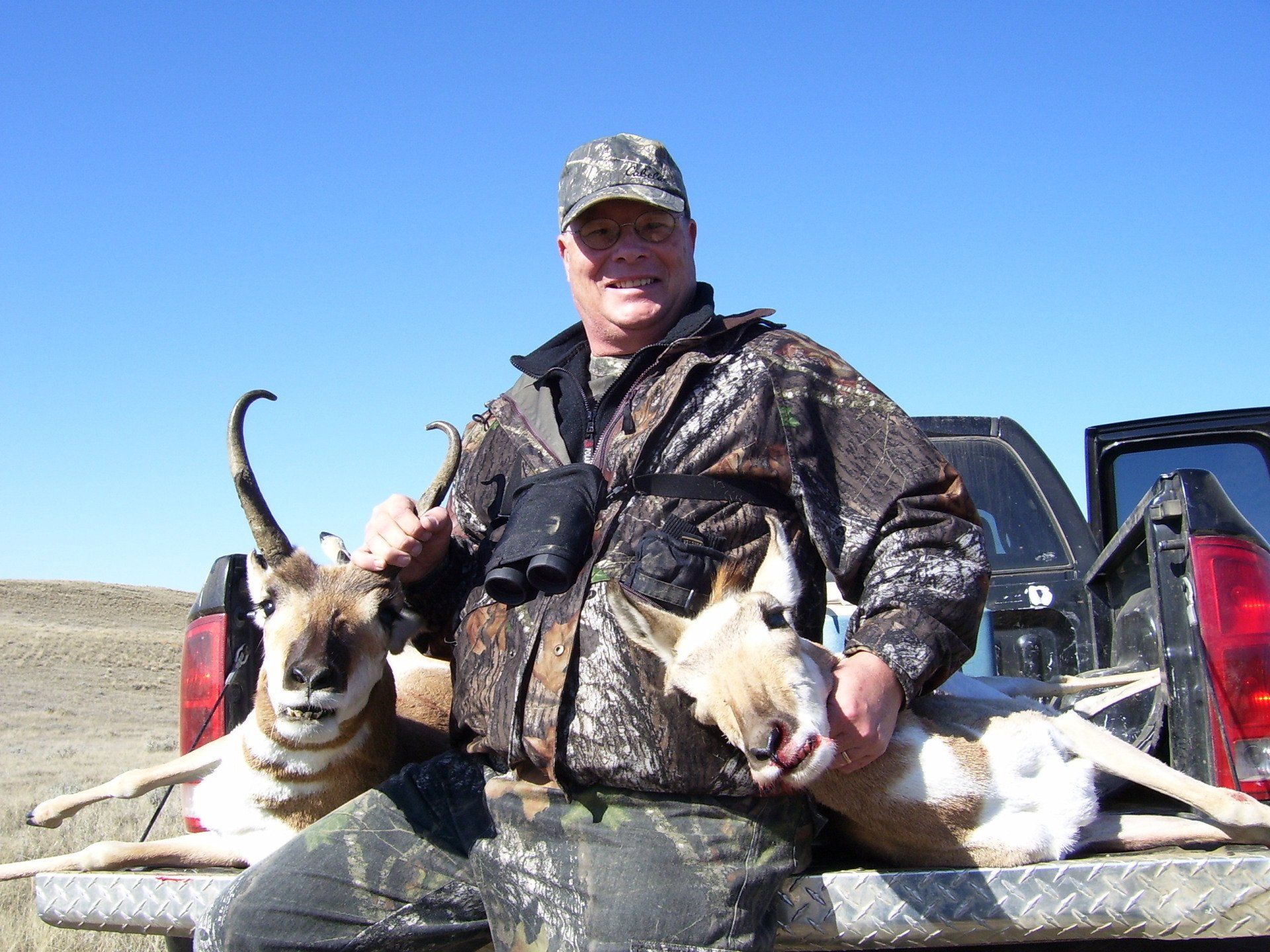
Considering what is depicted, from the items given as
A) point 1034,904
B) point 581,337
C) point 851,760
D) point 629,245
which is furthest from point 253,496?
point 1034,904

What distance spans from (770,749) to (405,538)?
1320 mm

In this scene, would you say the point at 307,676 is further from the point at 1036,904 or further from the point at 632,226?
the point at 1036,904

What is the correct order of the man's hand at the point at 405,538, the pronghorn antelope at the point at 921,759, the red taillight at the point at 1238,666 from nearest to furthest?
1. the pronghorn antelope at the point at 921,759
2. the red taillight at the point at 1238,666
3. the man's hand at the point at 405,538

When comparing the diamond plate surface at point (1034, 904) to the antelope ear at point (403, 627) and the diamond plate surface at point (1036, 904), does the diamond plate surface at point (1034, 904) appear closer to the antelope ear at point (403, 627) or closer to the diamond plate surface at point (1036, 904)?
the diamond plate surface at point (1036, 904)

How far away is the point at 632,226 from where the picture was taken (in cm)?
356

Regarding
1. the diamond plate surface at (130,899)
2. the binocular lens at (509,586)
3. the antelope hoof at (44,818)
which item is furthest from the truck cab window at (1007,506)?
the antelope hoof at (44,818)

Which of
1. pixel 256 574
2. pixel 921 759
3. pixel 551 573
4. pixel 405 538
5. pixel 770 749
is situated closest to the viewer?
pixel 770 749

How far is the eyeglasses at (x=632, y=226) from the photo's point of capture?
140 inches

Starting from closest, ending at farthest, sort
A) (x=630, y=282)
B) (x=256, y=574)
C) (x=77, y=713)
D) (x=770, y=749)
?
(x=770, y=749)
(x=630, y=282)
(x=256, y=574)
(x=77, y=713)

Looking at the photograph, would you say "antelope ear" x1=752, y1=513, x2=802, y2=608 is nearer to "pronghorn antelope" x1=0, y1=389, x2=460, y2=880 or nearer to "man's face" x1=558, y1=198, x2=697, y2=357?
"man's face" x1=558, y1=198, x2=697, y2=357

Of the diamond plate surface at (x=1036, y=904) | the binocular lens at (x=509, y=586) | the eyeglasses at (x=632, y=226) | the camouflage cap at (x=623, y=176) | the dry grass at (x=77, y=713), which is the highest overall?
the camouflage cap at (x=623, y=176)

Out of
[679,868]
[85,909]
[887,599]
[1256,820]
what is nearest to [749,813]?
[679,868]

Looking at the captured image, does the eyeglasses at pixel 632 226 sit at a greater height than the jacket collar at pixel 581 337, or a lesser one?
greater

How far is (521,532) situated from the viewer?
9.75 feet
